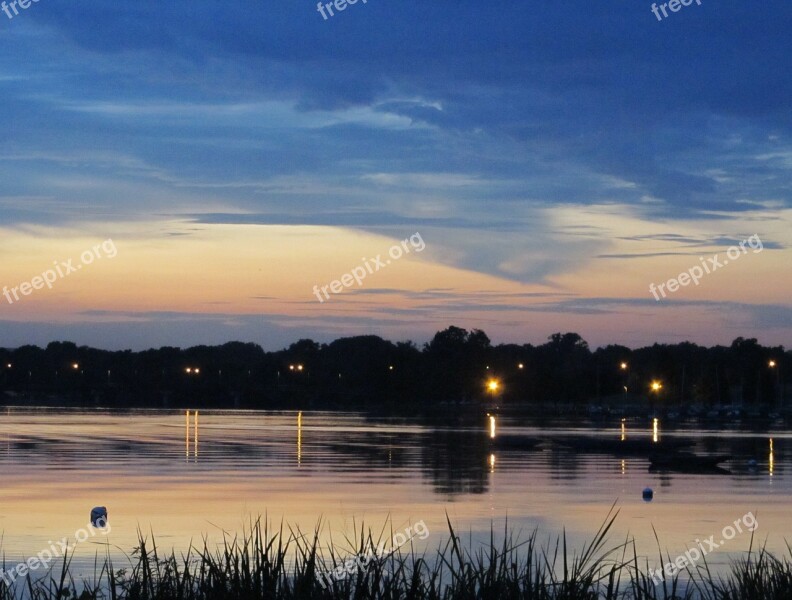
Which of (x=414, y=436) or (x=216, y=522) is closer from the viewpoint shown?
(x=216, y=522)

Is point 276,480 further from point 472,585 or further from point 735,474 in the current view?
point 472,585

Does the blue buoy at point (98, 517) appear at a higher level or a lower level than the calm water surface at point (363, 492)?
higher

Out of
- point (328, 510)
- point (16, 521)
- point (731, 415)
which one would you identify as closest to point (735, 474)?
point (328, 510)

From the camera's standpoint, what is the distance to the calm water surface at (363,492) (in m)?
28.8

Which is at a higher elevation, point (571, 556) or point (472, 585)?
point (472, 585)

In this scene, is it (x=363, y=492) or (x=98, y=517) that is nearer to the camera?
(x=98, y=517)

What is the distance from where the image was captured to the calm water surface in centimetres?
2881

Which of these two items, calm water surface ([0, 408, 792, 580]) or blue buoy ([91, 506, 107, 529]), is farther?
calm water surface ([0, 408, 792, 580])

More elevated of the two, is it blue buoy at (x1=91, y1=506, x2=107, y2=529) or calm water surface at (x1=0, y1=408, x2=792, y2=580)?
blue buoy at (x1=91, y1=506, x2=107, y2=529)

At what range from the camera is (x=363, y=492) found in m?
38.6

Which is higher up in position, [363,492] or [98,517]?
[98,517]

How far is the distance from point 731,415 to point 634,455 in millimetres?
114480

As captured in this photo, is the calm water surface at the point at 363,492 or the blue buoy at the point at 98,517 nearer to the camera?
the blue buoy at the point at 98,517

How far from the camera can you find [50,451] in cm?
5834
